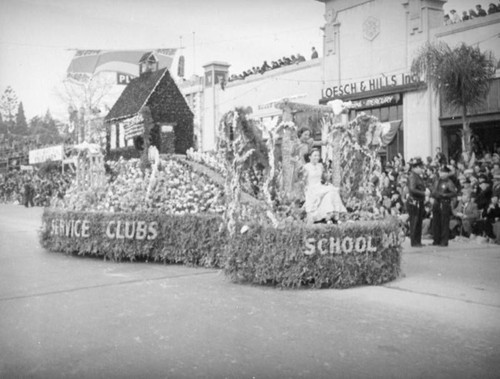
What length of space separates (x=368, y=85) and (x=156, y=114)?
9859mm

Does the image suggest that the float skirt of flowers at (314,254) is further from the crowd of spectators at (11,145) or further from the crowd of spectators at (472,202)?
the crowd of spectators at (11,145)

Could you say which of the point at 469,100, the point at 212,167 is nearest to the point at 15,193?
the point at 212,167

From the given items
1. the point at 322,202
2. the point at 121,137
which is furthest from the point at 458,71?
the point at 121,137

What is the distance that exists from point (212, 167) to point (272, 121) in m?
3.88

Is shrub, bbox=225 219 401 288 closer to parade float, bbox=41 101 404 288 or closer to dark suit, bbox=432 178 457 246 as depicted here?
parade float, bbox=41 101 404 288

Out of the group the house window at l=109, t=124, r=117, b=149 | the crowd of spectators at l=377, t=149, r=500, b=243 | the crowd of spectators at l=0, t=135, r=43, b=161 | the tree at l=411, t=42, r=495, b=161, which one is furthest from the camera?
the house window at l=109, t=124, r=117, b=149

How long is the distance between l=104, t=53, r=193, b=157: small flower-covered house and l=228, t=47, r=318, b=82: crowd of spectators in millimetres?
10611

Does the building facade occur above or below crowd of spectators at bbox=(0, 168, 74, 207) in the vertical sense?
above

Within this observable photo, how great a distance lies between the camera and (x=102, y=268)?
9086mm

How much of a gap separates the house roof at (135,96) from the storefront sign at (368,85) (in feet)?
28.2

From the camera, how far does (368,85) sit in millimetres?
20578

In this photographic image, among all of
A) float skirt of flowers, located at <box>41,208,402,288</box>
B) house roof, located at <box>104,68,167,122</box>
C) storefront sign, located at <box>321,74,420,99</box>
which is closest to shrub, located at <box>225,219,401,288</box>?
float skirt of flowers, located at <box>41,208,402,288</box>

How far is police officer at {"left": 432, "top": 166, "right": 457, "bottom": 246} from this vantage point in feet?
37.5

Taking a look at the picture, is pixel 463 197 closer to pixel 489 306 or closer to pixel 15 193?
pixel 489 306
